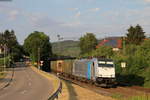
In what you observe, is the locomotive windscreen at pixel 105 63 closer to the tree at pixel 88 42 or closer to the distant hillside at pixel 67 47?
the distant hillside at pixel 67 47

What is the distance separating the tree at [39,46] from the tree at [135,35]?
110 ft

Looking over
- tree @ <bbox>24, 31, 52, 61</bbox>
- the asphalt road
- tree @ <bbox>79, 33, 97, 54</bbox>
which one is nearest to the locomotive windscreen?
the asphalt road

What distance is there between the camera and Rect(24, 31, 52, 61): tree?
121 m

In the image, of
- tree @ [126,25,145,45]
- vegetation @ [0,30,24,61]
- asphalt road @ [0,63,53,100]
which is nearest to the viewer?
asphalt road @ [0,63,53,100]

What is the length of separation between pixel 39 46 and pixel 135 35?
138ft

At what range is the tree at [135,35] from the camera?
96.9 meters

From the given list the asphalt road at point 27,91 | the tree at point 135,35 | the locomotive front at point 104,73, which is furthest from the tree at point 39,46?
the locomotive front at point 104,73

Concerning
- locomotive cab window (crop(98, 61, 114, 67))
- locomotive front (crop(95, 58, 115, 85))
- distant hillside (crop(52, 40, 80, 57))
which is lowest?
locomotive front (crop(95, 58, 115, 85))

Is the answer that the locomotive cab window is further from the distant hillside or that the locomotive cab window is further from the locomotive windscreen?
the distant hillside

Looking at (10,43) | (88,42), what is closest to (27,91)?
(88,42)

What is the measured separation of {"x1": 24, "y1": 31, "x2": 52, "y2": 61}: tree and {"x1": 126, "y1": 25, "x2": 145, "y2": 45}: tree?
33491 millimetres

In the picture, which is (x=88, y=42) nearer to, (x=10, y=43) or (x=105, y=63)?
(x=10, y=43)

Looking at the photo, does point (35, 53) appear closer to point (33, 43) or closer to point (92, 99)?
point (33, 43)

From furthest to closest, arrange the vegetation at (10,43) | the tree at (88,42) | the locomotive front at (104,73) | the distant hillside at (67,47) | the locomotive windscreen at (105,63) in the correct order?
the vegetation at (10,43)
the tree at (88,42)
the distant hillside at (67,47)
the locomotive windscreen at (105,63)
the locomotive front at (104,73)
